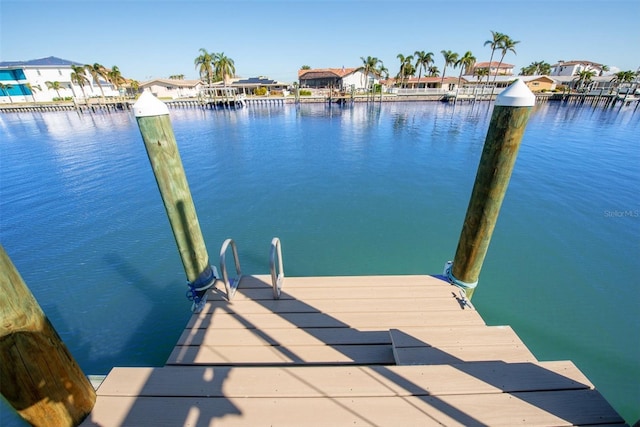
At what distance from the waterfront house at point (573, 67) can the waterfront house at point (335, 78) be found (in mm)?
58103

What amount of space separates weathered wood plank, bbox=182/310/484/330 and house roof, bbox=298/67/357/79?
6736 centimetres

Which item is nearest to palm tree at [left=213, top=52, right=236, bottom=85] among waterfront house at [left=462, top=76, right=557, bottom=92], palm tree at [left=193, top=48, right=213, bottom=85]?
palm tree at [left=193, top=48, right=213, bottom=85]

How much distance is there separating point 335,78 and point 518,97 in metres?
67.8

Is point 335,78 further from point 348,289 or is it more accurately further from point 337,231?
point 348,289

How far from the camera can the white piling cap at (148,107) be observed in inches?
122

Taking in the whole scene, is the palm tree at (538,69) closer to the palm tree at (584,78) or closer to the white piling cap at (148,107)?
the palm tree at (584,78)

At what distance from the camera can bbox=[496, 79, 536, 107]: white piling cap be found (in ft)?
9.79

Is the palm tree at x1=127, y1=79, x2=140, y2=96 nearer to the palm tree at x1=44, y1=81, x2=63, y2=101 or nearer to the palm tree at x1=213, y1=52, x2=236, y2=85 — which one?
the palm tree at x1=44, y1=81, x2=63, y2=101

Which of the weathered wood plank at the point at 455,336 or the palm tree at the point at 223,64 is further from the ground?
the palm tree at the point at 223,64

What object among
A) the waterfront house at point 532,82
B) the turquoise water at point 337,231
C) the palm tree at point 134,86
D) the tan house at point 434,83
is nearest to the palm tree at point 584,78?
the waterfront house at point 532,82

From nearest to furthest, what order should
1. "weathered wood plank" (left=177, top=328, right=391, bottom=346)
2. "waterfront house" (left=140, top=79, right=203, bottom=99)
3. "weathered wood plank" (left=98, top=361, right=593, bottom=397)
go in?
1. "weathered wood plank" (left=98, top=361, right=593, bottom=397)
2. "weathered wood plank" (left=177, top=328, right=391, bottom=346)
3. "waterfront house" (left=140, top=79, right=203, bottom=99)

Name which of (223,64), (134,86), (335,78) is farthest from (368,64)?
(134,86)

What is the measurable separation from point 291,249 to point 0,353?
7.54m

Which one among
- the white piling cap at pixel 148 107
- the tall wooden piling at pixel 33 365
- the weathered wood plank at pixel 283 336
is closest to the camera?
the tall wooden piling at pixel 33 365
